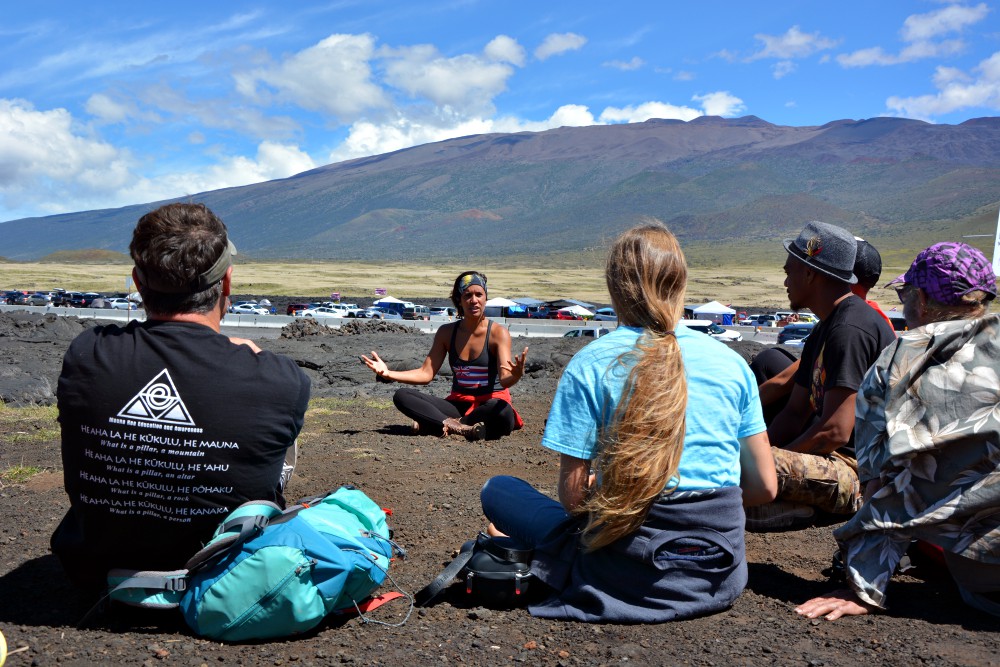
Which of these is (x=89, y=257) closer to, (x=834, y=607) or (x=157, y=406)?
(x=157, y=406)

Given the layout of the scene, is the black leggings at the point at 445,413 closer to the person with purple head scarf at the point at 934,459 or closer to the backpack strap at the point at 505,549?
the backpack strap at the point at 505,549

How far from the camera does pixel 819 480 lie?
14.0 ft

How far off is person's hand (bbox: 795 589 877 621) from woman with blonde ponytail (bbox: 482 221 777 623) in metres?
0.27

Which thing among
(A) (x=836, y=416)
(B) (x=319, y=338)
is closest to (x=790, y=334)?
(B) (x=319, y=338)

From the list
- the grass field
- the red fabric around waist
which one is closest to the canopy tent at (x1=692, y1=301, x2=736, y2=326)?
the grass field

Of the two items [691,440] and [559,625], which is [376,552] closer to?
[559,625]

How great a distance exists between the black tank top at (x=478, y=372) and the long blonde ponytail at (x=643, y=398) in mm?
4160

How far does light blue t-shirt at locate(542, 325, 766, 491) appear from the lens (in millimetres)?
2910

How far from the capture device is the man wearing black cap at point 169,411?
2955 millimetres

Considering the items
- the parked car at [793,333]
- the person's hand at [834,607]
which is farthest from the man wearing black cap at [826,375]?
the parked car at [793,333]

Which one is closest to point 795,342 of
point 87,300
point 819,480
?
point 819,480

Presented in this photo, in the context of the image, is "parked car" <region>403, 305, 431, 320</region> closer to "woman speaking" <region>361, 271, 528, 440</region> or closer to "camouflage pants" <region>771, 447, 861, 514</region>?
"woman speaking" <region>361, 271, 528, 440</region>

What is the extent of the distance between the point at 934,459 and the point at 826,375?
100 centimetres

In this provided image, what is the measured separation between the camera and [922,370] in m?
3.28
